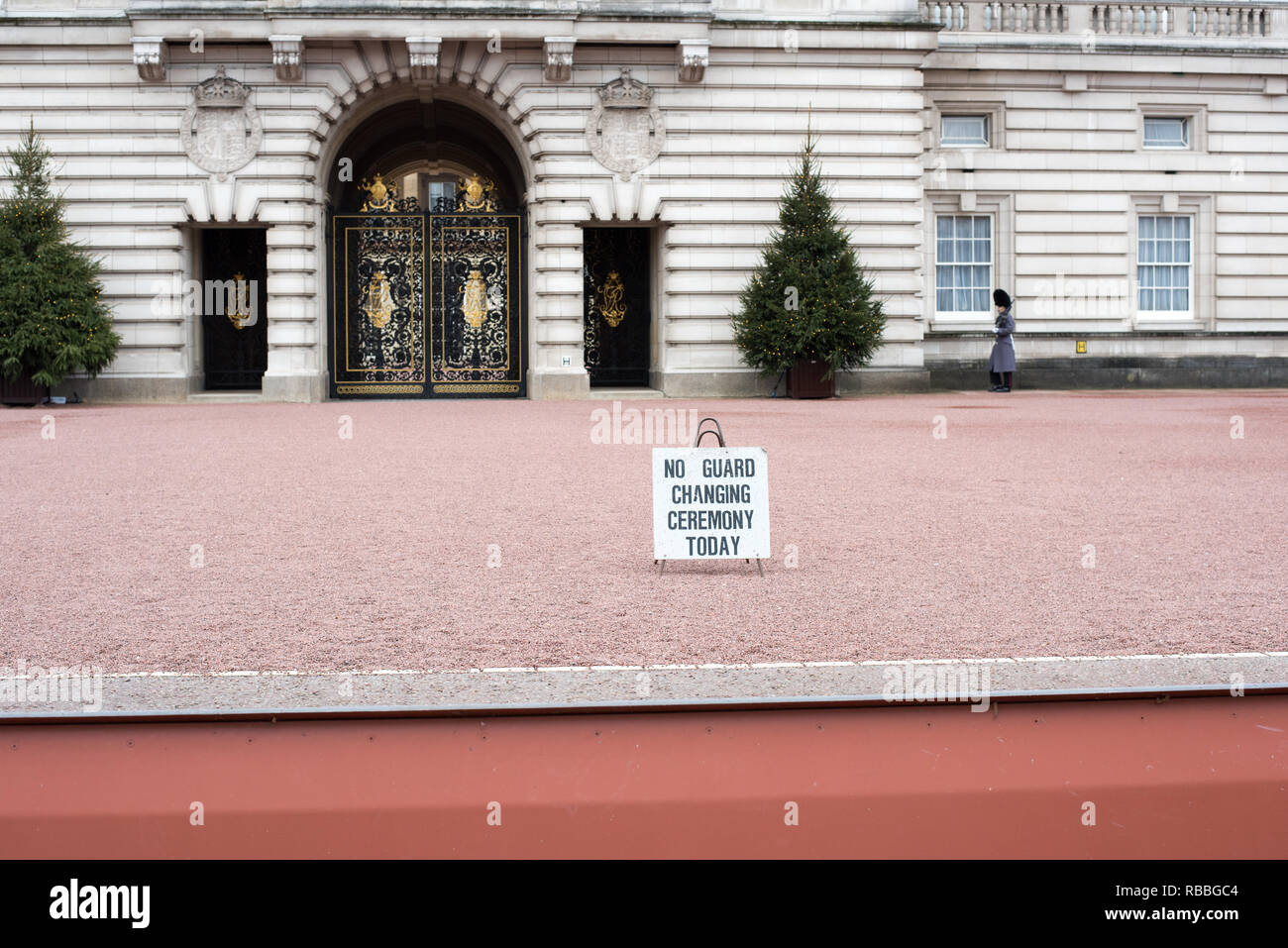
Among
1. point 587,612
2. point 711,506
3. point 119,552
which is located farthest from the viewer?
point 119,552

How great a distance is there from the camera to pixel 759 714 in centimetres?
473

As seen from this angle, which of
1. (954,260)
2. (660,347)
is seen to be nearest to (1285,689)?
(660,347)

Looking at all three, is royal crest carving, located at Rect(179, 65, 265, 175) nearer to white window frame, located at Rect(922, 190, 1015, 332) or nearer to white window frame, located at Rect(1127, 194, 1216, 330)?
white window frame, located at Rect(922, 190, 1015, 332)

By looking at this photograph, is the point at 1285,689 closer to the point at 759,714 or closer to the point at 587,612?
the point at 759,714

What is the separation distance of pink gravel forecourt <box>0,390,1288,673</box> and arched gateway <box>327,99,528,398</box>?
39.8ft

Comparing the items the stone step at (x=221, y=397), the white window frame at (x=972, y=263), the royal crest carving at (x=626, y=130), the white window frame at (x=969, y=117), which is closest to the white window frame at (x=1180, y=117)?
the white window frame at (x=969, y=117)

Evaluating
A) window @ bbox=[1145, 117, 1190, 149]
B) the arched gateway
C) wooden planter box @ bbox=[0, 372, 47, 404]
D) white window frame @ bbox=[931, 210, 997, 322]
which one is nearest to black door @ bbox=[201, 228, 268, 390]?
the arched gateway

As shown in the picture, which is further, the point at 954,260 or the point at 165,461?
the point at 954,260

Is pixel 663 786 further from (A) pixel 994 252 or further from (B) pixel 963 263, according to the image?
(A) pixel 994 252

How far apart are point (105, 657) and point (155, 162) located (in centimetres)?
2320

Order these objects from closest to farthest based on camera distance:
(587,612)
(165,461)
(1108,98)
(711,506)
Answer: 1. (587,612)
2. (711,506)
3. (165,461)
4. (1108,98)

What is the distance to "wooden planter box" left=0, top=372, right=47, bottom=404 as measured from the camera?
967 inches

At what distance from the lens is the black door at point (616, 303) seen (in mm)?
29562

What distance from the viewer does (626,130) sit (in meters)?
27.4
